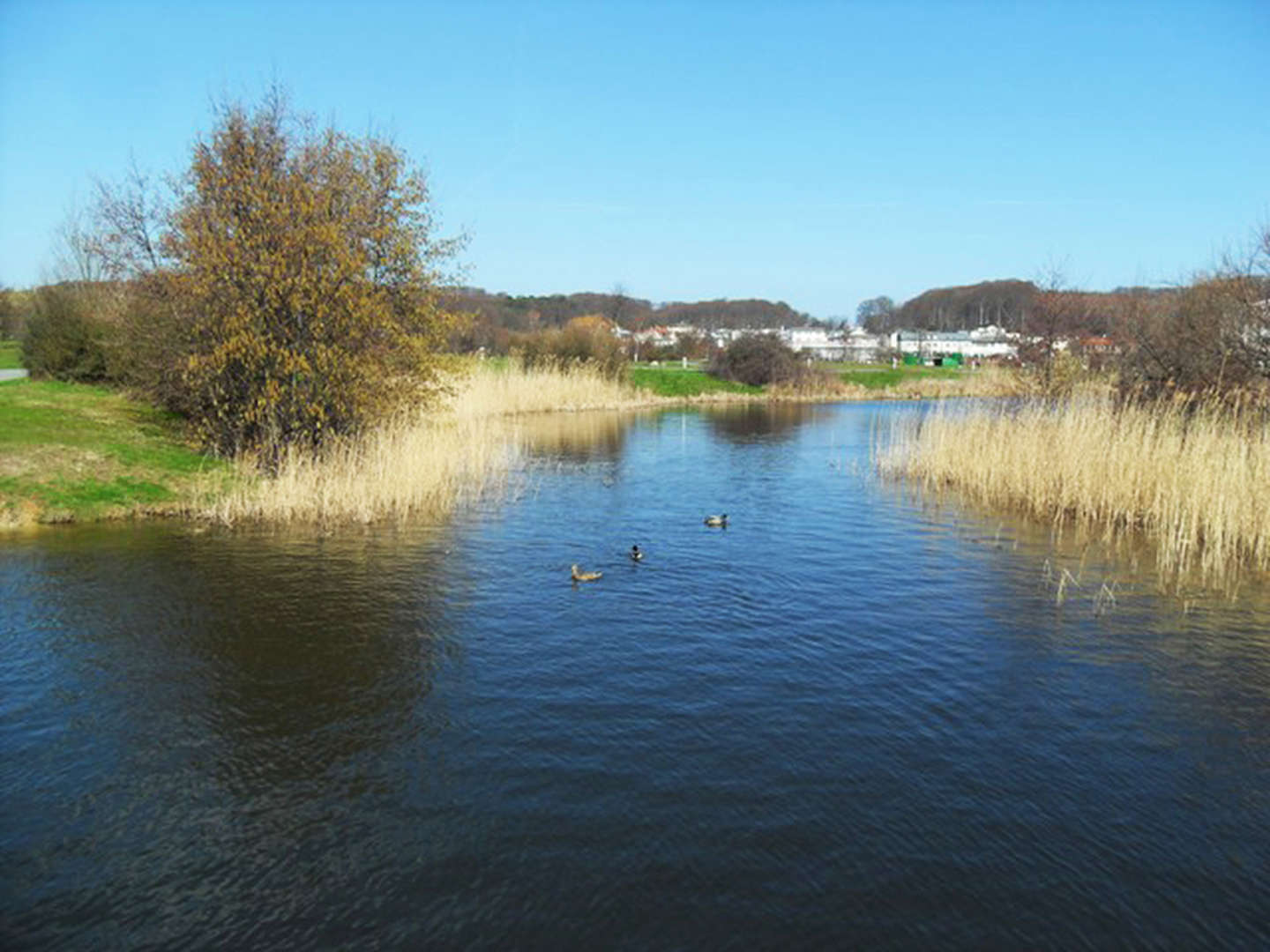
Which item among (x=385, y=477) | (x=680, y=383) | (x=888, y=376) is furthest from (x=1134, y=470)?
(x=888, y=376)

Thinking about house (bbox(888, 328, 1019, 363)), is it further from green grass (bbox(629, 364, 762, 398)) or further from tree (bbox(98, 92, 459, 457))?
tree (bbox(98, 92, 459, 457))

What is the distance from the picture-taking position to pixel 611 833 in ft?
21.9

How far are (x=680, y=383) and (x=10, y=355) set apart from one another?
42.2 meters

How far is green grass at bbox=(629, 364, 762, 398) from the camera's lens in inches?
2277

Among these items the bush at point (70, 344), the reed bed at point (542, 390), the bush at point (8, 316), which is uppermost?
the bush at point (8, 316)

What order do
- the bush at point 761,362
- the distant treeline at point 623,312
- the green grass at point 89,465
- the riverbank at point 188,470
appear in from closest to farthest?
the green grass at point 89,465 → the riverbank at point 188,470 → the bush at point 761,362 → the distant treeline at point 623,312

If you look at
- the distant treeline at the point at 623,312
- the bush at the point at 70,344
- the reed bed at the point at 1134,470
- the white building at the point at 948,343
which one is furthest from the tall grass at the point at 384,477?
A: the white building at the point at 948,343

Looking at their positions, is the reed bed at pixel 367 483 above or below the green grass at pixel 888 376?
below

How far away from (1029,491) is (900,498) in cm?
306

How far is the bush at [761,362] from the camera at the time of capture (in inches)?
2511

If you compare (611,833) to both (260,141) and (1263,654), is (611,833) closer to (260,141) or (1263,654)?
(1263,654)

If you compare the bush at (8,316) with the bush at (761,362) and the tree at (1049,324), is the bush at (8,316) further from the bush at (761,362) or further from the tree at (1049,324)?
the tree at (1049,324)

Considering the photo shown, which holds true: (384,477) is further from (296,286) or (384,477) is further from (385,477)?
(296,286)

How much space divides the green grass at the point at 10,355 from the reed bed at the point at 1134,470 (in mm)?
42583
